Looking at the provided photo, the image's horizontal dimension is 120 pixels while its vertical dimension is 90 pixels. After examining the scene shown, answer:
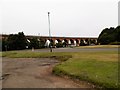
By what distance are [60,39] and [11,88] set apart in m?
132

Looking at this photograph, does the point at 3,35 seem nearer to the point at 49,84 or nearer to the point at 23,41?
the point at 23,41

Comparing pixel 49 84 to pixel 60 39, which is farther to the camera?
pixel 60 39

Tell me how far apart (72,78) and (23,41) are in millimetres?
78505

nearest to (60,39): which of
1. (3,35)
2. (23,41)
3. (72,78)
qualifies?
(3,35)

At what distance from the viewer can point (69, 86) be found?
12078mm

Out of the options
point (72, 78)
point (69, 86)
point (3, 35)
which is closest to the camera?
point (69, 86)

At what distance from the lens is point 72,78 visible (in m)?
14.0

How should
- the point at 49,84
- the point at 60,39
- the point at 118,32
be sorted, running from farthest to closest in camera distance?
the point at 60,39 → the point at 118,32 → the point at 49,84

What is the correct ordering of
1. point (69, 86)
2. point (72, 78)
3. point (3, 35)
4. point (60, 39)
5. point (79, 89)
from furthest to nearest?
point (60, 39), point (3, 35), point (72, 78), point (69, 86), point (79, 89)

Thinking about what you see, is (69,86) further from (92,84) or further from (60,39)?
(60,39)

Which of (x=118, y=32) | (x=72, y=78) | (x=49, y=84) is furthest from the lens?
(x=118, y=32)

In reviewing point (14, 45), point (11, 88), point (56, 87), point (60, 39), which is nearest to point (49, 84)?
point (56, 87)

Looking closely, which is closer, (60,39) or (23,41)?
(23,41)

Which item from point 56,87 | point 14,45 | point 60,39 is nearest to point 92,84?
point 56,87
